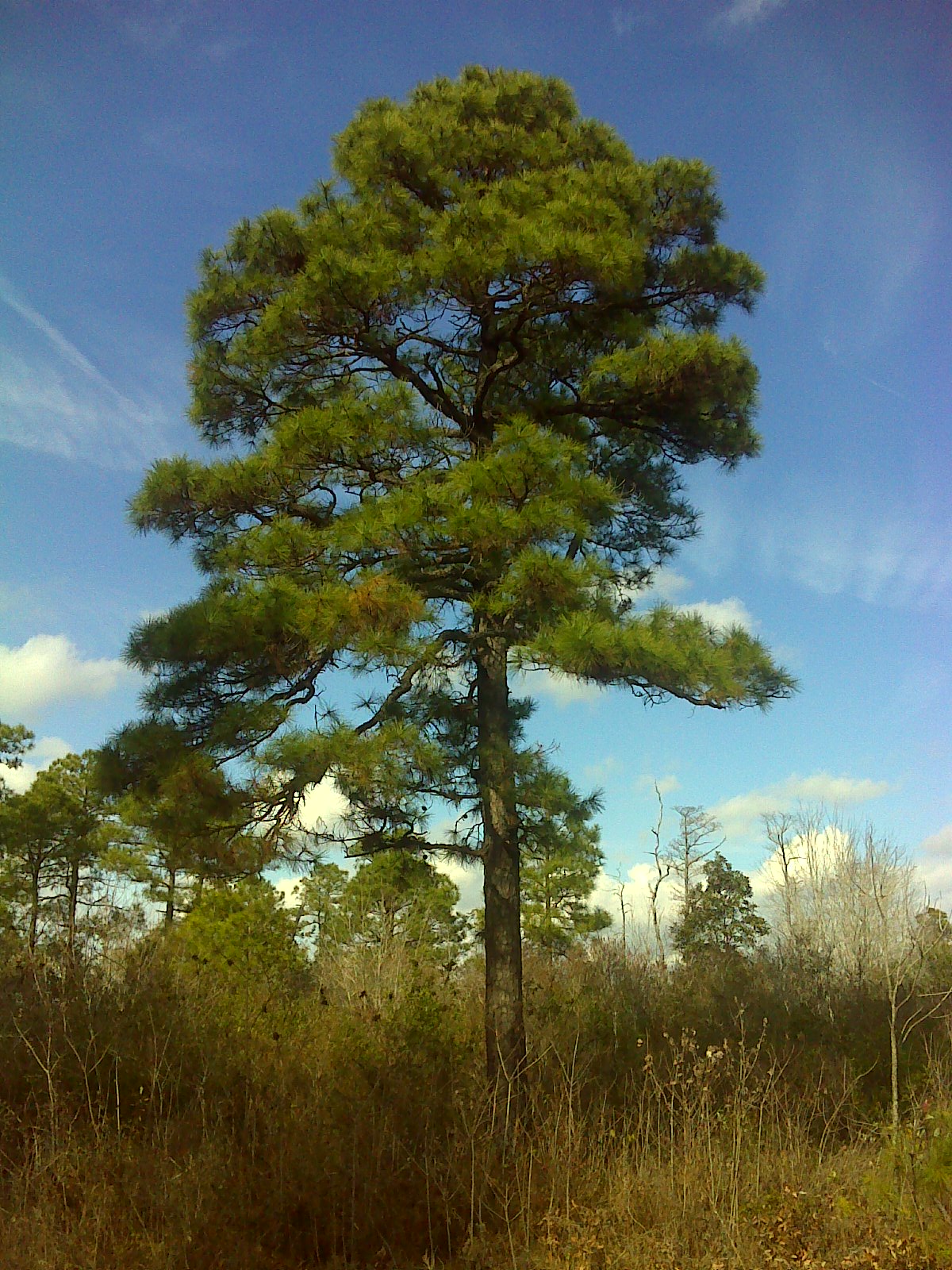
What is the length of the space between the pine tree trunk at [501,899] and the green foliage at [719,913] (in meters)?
16.7

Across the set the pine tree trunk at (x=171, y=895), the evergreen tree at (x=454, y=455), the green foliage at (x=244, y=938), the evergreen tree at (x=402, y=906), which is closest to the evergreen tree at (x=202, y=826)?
the evergreen tree at (x=454, y=455)

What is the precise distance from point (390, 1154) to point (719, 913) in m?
24.7

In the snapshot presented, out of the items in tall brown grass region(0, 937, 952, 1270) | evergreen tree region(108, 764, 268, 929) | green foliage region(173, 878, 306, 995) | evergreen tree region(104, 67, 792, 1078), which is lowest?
tall brown grass region(0, 937, 952, 1270)

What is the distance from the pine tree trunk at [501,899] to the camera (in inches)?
291

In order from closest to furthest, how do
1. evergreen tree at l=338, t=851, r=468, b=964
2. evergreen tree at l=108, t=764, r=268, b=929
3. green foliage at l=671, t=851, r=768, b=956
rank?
evergreen tree at l=108, t=764, r=268, b=929 → evergreen tree at l=338, t=851, r=468, b=964 → green foliage at l=671, t=851, r=768, b=956

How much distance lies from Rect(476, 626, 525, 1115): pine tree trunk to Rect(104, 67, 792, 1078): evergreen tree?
22 mm

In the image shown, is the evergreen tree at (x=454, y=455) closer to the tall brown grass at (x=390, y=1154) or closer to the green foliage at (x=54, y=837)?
the tall brown grass at (x=390, y=1154)

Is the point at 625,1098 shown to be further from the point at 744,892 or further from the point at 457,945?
the point at 744,892

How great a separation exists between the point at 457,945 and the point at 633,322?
51.3 ft

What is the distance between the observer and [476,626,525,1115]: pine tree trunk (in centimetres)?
739

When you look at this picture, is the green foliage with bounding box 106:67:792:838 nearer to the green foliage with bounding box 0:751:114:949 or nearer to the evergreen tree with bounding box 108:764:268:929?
the evergreen tree with bounding box 108:764:268:929

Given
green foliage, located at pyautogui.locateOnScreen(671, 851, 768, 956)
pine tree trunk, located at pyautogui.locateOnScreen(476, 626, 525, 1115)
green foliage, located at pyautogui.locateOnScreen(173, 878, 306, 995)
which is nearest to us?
pine tree trunk, located at pyautogui.locateOnScreen(476, 626, 525, 1115)

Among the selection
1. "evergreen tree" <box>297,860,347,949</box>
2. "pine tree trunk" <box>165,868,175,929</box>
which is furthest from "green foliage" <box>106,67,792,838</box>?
"pine tree trunk" <box>165,868,175,929</box>

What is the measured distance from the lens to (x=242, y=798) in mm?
7000
